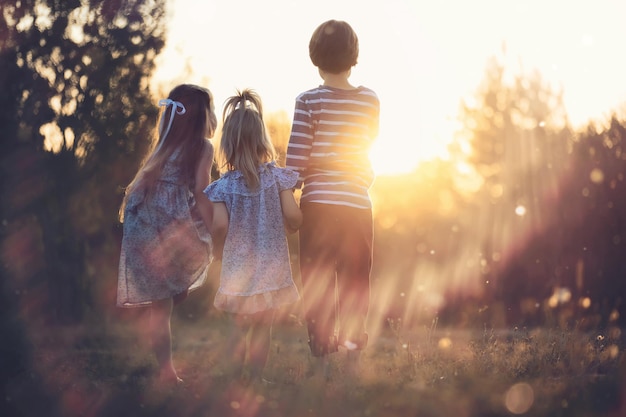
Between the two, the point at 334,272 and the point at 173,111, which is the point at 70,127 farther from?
the point at 334,272

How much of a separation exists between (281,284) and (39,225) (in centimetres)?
1029

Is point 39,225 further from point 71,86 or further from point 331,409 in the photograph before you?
point 331,409

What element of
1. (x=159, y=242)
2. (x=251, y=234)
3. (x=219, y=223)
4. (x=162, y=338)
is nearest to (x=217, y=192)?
(x=219, y=223)

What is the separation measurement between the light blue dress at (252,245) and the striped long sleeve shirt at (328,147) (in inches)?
11.0

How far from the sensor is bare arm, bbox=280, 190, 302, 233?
546 centimetres

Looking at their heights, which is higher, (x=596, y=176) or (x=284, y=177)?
(x=284, y=177)

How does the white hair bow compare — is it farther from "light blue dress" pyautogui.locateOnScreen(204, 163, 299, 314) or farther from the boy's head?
the boy's head

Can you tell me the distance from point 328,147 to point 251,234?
0.85 meters

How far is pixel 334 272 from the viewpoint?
5.46 m

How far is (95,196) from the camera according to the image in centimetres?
1462

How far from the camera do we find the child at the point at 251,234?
5.57 meters

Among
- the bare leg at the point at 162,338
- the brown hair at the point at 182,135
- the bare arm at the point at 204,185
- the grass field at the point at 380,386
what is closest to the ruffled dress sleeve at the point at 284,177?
→ the bare arm at the point at 204,185

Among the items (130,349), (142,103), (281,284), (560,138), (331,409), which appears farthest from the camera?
(560,138)

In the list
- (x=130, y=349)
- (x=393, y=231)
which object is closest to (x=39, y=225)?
(x=130, y=349)
